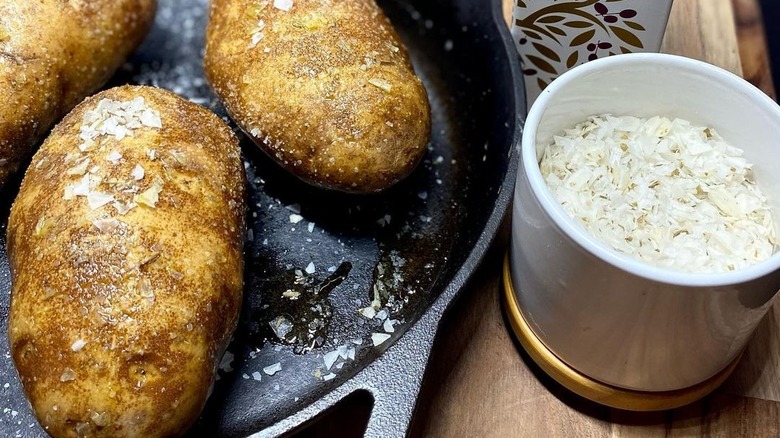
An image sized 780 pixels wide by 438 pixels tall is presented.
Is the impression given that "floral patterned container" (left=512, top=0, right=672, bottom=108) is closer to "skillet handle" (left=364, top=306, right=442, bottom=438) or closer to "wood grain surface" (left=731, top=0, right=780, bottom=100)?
"wood grain surface" (left=731, top=0, right=780, bottom=100)

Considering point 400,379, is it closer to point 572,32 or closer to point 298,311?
point 298,311

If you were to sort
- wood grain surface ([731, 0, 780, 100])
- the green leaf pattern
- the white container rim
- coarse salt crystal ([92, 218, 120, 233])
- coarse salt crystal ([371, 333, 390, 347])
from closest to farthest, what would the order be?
the white container rim < coarse salt crystal ([92, 218, 120, 233]) < coarse salt crystal ([371, 333, 390, 347]) < the green leaf pattern < wood grain surface ([731, 0, 780, 100])

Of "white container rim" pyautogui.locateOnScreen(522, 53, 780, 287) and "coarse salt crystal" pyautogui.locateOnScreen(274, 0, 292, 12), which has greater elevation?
"coarse salt crystal" pyautogui.locateOnScreen(274, 0, 292, 12)

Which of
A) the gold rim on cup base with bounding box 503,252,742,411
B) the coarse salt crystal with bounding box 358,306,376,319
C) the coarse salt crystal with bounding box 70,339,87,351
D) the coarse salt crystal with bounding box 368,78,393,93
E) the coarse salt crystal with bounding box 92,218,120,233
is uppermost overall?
the coarse salt crystal with bounding box 368,78,393,93

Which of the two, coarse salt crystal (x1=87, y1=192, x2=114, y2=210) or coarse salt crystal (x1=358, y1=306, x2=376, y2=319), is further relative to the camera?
coarse salt crystal (x1=358, y1=306, x2=376, y2=319)

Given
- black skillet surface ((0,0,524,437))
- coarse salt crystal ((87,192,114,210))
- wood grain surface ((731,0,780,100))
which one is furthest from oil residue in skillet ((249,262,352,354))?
wood grain surface ((731,0,780,100))

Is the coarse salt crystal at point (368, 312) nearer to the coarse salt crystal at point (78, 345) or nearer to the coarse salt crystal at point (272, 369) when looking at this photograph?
the coarse salt crystal at point (272, 369)

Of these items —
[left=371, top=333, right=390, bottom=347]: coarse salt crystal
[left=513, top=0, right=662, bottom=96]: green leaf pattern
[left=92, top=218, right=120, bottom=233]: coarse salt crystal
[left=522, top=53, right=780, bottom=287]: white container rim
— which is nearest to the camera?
[left=522, top=53, right=780, bottom=287]: white container rim

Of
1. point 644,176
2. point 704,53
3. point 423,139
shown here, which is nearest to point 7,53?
point 423,139
